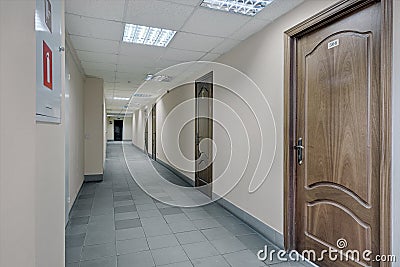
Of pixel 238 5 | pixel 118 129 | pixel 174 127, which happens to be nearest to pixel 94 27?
pixel 238 5

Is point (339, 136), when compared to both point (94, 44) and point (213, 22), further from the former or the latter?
point (94, 44)

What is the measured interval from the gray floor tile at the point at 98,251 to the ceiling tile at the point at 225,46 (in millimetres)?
2994

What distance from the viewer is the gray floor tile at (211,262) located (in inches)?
92.4

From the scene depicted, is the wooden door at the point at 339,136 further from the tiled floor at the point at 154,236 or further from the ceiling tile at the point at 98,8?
the ceiling tile at the point at 98,8

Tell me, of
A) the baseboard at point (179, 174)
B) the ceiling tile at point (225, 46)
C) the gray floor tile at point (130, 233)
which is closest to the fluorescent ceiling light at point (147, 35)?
the ceiling tile at point (225, 46)

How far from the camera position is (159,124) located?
8.80 metres

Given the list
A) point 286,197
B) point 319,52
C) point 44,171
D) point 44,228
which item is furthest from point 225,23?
point 44,228

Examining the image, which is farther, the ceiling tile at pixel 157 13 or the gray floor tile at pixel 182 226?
the gray floor tile at pixel 182 226

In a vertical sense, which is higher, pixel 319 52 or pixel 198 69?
pixel 198 69

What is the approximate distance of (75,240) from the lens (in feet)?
9.30

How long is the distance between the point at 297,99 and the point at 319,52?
1.60 ft

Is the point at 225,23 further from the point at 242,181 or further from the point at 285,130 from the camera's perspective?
the point at 242,181

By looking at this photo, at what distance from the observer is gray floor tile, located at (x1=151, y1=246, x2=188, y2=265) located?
7.93 feet

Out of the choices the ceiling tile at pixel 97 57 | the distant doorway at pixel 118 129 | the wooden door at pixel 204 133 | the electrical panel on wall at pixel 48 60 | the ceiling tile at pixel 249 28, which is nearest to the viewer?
the electrical panel on wall at pixel 48 60
